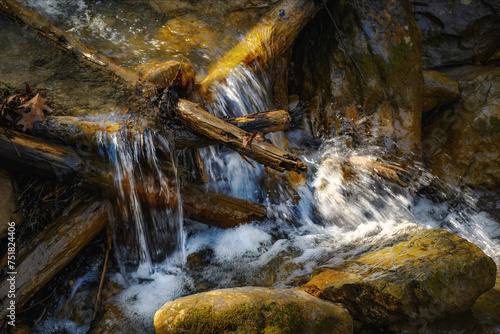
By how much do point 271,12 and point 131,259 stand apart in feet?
13.9

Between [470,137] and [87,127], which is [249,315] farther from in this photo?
[470,137]

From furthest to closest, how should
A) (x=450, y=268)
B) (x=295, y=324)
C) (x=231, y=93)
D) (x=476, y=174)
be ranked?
(x=476, y=174) → (x=231, y=93) → (x=450, y=268) → (x=295, y=324)

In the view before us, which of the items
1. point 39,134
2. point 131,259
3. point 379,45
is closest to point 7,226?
point 39,134

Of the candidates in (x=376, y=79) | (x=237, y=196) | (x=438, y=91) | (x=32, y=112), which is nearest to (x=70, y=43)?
(x=32, y=112)

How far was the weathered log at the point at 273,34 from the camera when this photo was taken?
5024 mm

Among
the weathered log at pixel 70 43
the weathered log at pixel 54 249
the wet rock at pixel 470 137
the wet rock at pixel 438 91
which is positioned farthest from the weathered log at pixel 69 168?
the wet rock at pixel 438 91

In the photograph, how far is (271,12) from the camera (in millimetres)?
5402

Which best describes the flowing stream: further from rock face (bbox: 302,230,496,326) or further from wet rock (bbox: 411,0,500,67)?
wet rock (bbox: 411,0,500,67)

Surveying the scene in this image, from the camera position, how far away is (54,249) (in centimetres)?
315

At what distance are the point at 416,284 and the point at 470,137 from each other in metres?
3.49

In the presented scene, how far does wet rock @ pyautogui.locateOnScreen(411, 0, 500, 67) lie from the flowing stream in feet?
8.93

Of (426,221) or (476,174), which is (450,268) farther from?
(476,174)

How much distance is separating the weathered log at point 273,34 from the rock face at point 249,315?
3.45 meters

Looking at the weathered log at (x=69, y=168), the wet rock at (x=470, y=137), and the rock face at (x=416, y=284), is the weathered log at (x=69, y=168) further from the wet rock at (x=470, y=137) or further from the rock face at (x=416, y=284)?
the wet rock at (x=470, y=137)
